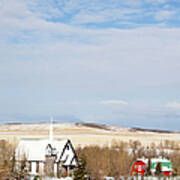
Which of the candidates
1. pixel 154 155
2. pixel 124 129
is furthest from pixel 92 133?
pixel 154 155

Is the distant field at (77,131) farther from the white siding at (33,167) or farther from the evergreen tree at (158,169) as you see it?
the white siding at (33,167)

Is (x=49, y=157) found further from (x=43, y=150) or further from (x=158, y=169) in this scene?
(x=158, y=169)

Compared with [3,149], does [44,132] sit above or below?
above

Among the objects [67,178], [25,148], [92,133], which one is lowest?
[67,178]

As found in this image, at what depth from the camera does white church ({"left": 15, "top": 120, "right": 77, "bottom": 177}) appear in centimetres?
5216

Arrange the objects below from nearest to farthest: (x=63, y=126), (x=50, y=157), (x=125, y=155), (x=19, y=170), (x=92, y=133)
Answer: (x=19, y=170) < (x=50, y=157) < (x=125, y=155) < (x=92, y=133) < (x=63, y=126)

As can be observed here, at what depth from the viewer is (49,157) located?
52.8 metres

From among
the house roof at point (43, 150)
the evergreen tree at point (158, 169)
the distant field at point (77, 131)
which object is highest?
the distant field at point (77, 131)

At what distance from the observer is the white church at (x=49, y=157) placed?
171 ft

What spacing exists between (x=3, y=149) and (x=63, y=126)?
107 metres

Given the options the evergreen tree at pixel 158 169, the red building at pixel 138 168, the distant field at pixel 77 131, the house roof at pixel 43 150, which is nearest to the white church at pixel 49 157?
the house roof at pixel 43 150

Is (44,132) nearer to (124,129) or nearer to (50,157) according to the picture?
(124,129)

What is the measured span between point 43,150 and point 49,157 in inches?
40.4

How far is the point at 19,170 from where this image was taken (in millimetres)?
45156
